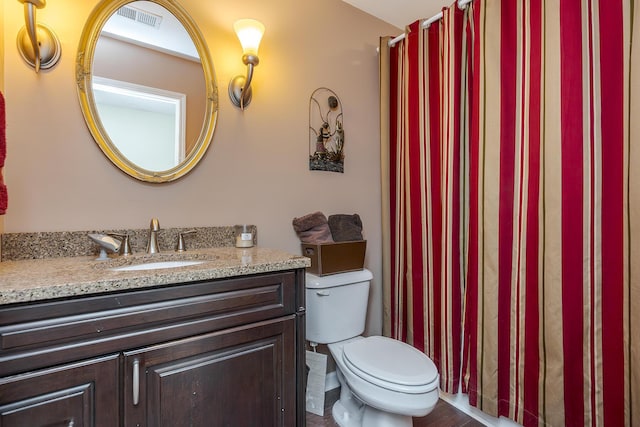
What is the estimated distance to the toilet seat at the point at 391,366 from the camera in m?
1.27

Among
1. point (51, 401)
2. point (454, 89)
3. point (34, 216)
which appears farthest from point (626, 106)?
point (34, 216)

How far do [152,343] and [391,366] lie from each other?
36.3 inches

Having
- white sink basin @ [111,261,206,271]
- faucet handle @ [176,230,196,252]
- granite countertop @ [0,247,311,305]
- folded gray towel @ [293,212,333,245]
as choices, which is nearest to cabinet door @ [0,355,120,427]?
granite countertop @ [0,247,311,305]

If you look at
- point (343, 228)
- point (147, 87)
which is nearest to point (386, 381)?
point (343, 228)

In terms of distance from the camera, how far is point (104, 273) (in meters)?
0.94

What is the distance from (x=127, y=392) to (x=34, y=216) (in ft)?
2.50

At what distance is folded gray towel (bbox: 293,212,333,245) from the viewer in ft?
5.67

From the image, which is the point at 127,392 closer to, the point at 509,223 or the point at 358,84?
the point at 509,223

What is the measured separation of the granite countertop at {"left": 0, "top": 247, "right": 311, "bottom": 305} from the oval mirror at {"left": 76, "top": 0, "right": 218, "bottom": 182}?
1.30 feet

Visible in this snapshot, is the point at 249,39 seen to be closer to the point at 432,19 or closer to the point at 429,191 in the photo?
the point at 432,19

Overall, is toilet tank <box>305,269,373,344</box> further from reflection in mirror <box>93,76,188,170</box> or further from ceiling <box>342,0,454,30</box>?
ceiling <box>342,0,454,30</box>

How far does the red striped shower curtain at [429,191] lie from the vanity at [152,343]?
3.04 feet

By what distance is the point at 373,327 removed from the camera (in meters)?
2.15

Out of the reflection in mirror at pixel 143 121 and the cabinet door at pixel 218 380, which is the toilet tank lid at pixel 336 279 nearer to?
the cabinet door at pixel 218 380
